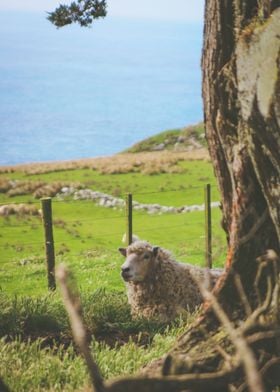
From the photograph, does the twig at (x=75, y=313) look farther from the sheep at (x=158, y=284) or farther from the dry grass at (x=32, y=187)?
the dry grass at (x=32, y=187)

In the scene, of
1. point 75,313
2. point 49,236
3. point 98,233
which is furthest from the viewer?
point 98,233

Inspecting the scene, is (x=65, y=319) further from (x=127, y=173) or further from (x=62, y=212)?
(x=127, y=173)

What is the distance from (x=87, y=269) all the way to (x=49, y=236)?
11.0 feet

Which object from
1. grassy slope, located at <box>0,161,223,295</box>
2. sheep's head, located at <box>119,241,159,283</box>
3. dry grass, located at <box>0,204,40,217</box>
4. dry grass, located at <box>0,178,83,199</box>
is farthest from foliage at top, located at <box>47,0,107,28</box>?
dry grass, located at <box>0,178,83,199</box>

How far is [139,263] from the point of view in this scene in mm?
9945

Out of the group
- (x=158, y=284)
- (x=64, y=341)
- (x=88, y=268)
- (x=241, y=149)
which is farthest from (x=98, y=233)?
(x=241, y=149)

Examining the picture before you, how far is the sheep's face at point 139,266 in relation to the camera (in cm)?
990

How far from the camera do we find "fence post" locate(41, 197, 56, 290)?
46.8 ft

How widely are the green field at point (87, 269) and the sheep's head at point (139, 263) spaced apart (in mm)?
390

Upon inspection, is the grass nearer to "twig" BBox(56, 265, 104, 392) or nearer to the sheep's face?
the sheep's face

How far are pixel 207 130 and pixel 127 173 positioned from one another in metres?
31.6

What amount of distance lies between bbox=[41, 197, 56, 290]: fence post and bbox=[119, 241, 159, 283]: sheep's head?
172 inches

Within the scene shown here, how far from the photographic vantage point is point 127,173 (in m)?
37.2

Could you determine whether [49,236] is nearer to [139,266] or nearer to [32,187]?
[139,266]
